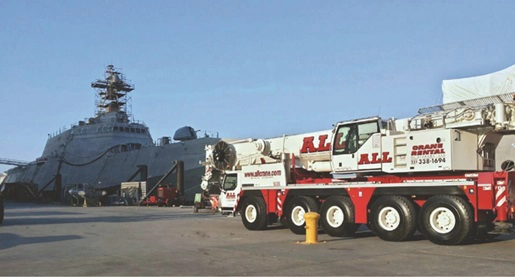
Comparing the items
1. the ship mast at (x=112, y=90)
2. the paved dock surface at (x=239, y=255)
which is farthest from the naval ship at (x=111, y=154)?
the paved dock surface at (x=239, y=255)

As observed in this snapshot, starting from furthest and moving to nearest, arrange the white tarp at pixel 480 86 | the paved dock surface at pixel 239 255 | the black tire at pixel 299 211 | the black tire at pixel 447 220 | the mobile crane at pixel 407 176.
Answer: the white tarp at pixel 480 86 → the black tire at pixel 299 211 → the mobile crane at pixel 407 176 → the black tire at pixel 447 220 → the paved dock surface at pixel 239 255

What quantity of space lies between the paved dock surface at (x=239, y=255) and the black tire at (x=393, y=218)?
11.9 inches

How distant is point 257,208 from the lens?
18.7 meters

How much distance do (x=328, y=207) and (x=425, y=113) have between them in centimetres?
393

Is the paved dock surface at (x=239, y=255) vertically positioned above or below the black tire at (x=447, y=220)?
below

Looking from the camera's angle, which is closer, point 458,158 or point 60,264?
point 60,264

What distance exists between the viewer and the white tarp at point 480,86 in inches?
855

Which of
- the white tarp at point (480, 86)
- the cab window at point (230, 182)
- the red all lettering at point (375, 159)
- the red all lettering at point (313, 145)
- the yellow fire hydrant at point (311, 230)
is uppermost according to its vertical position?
the white tarp at point (480, 86)

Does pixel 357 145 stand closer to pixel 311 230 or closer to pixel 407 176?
pixel 407 176

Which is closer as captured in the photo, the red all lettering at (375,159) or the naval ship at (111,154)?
the red all lettering at (375,159)

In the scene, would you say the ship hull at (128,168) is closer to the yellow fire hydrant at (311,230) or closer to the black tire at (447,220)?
the yellow fire hydrant at (311,230)

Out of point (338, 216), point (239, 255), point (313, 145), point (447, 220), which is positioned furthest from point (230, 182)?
point (447, 220)

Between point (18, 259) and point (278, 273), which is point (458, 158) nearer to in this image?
point (278, 273)

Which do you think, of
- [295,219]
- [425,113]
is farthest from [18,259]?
[425,113]
